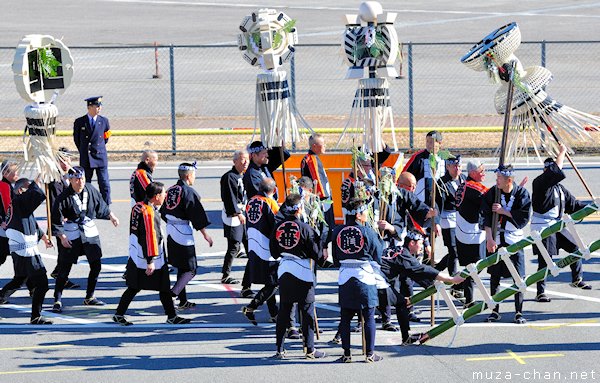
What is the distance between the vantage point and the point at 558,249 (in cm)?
1384

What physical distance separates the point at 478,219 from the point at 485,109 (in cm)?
1385

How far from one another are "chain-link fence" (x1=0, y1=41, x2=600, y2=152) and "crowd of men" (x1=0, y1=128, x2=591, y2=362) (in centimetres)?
863

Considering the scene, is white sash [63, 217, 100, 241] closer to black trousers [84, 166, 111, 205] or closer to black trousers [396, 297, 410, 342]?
black trousers [396, 297, 410, 342]

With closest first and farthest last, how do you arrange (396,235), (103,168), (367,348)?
(367,348)
(396,235)
(103,168)

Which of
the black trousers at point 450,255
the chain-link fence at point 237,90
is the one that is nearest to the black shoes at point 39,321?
the black trousers at point 450,255

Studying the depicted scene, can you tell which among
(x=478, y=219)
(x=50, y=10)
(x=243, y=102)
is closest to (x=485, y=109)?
(x=243, y=102)

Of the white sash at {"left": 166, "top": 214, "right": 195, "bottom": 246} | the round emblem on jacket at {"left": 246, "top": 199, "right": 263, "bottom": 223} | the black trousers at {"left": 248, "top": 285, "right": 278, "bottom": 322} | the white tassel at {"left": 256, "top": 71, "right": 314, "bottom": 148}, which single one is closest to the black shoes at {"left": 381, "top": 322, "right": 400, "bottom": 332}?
the black trousers at {"left": 248, "top": 285, "right": 278, "bottom": 322}

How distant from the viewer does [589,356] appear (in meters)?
11.4

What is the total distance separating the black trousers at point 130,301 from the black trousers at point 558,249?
14.7 ft

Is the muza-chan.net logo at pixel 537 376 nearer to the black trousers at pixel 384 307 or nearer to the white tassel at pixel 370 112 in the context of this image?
the black trousers at pixel 384 307

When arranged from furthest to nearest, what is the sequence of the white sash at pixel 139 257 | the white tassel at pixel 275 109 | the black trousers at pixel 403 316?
1. the white tassel at pixel 275 109
2. the white sash at pixel 139 257
3. the black trousers at pixel 403 316

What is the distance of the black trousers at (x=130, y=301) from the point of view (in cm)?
1266

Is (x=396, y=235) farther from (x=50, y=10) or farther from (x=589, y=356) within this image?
(x=50, y=10)

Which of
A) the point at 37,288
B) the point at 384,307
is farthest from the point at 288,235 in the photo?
the point at 37,288
